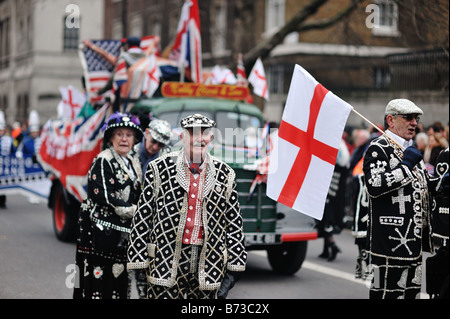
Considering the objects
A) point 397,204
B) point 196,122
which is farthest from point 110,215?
point 397,204

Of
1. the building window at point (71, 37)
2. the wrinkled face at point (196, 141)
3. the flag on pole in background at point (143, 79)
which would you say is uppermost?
the building window at point (71, 37)

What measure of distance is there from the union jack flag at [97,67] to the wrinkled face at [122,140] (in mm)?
5915

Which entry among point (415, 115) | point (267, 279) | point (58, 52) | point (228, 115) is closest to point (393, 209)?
point (415, 115)

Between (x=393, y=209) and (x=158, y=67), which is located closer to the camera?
(x=393, y=209)

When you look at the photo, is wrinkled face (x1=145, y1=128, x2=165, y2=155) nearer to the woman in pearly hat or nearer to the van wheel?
the woman in pearly hat

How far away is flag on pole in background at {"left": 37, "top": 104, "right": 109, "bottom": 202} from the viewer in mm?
11680

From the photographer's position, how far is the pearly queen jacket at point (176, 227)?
4969 millimetres

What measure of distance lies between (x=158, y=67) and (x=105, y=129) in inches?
230

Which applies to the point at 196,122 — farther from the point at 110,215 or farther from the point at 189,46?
the point at 189,46

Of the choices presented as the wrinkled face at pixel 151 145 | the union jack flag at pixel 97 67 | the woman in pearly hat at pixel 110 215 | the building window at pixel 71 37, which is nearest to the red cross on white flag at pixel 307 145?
the woman in pearly hat at pixel 110 215

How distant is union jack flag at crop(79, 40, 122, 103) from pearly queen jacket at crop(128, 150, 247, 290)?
745 cm

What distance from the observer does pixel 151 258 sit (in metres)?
5.01

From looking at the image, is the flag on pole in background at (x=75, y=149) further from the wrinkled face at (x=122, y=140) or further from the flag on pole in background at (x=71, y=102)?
the wrinkled face at (x=122, y=140)

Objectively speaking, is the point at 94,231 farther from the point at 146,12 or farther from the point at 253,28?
the point at 146,12
